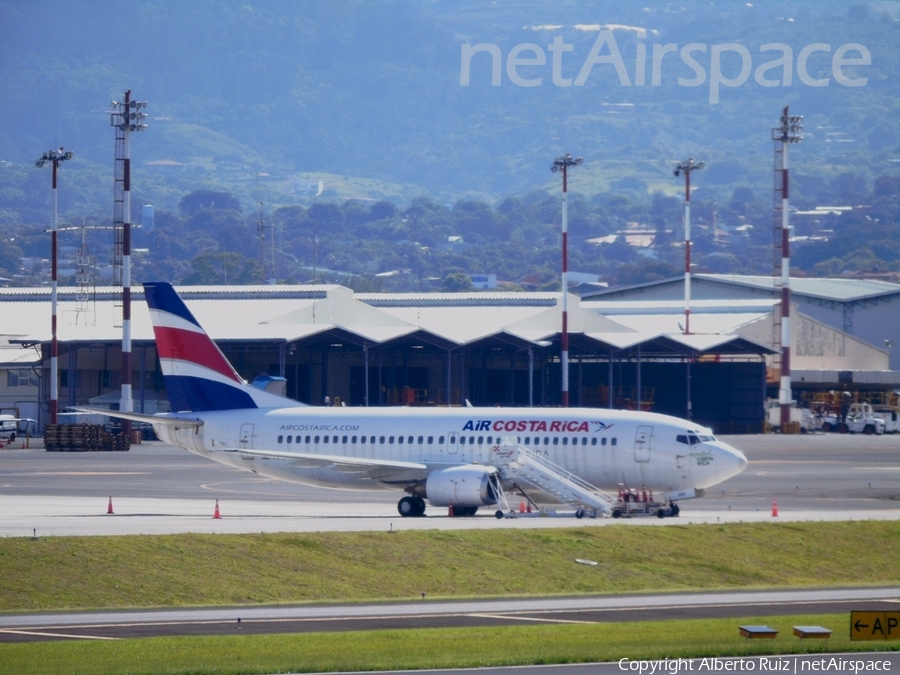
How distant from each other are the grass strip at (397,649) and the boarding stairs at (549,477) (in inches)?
790

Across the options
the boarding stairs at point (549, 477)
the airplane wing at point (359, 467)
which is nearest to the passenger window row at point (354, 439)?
the airplane wing at point (359, 467)

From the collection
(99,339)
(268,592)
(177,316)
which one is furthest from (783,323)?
(268,592)

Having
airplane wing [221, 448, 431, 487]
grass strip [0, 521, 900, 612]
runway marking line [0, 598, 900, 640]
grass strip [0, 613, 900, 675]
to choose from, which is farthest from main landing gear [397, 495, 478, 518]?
grass strip [0, 613, 900, 675]

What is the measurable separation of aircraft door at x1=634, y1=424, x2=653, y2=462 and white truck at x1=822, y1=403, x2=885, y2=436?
7173 cm

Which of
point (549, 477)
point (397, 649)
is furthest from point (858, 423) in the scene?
point (397, 649)

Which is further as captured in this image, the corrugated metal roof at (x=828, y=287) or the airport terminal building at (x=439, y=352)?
the corrugated metal roof at (x=828, y=287)

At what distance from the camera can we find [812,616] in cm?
2844

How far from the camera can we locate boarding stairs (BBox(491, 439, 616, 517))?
47.0m

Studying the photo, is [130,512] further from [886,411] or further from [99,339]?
[886,411]

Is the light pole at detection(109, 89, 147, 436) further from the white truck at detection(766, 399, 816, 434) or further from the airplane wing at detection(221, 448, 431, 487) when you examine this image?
the white truck at detection(766, 399, 816, 434)

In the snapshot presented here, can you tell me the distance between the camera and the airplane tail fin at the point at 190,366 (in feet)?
175

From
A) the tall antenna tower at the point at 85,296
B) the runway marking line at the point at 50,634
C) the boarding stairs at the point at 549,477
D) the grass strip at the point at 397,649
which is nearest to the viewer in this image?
the grass strip at the point at 397,649

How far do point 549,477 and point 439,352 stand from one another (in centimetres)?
6550

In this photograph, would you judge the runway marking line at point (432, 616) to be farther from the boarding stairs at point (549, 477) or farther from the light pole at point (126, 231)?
the light pole at point (126, 231)
